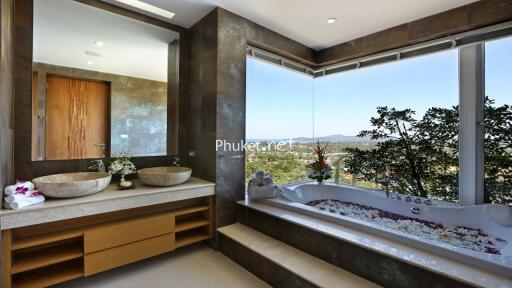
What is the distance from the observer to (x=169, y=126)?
280 centimetres

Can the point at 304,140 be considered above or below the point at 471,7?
below

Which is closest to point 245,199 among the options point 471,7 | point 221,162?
point 221,162

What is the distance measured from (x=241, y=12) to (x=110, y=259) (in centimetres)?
272

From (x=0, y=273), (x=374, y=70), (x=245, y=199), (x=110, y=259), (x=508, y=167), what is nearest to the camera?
(x=0, y=273)

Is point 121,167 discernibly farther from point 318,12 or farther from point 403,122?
point 403,122

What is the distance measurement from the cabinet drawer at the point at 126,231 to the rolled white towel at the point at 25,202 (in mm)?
410

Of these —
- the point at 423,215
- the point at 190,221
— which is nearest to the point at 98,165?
the point at 190,221

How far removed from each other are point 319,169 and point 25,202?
315 cm

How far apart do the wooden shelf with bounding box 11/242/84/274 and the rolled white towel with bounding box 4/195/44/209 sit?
1.52 feet

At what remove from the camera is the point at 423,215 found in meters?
2.44

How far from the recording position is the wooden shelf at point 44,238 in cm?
165

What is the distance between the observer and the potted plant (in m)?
3.37

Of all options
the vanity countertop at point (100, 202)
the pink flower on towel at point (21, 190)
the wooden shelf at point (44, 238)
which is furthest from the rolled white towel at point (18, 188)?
the wooden shelf at point (44, 238)

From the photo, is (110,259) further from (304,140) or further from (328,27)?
(328,27)
